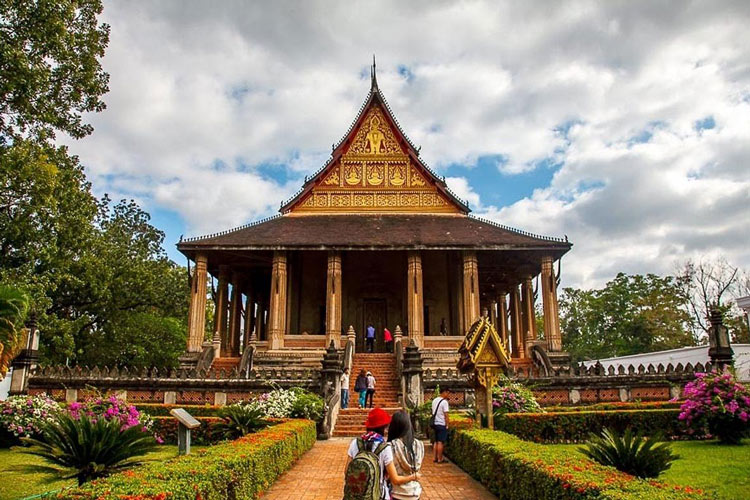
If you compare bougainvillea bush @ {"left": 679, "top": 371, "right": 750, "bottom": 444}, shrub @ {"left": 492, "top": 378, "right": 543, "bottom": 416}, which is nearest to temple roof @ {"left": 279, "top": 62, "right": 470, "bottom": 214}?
shrub @ {"left": 492, "top": 378, "right": 543, "bottom": 416}

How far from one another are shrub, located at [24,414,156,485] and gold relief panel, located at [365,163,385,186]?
22.3 m

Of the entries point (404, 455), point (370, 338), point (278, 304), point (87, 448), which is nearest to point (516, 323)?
point (370, 338)

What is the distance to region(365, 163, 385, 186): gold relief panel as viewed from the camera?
28.2 m

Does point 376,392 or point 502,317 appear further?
point 502,317

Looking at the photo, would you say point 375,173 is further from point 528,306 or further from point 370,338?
point 528,306

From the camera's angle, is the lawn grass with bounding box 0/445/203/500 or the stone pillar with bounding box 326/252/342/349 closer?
the lawn grass with bounding box 0/445/203/500

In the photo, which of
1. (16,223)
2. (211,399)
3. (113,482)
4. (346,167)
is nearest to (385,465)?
(113,482)

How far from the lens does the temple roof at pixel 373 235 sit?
23375 mm

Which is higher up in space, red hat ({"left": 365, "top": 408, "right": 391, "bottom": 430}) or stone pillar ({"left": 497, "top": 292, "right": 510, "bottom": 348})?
stone pillar ({"left": 497, "top": 292, "right": 510, "bottom": 348})

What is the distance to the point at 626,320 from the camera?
47.3m

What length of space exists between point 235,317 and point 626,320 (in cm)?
3260

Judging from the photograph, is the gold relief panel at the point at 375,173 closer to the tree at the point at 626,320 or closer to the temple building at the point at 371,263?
the temple building at the point at 371,263

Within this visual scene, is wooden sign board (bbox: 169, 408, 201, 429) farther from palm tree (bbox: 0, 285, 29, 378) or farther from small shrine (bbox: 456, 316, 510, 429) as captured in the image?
small shrine (bbox: 456, 316, 510, 429)

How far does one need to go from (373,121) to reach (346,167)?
2833 mm
